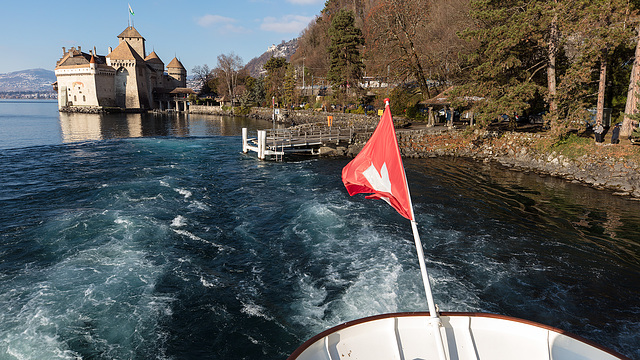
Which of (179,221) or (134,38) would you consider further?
(134,38)

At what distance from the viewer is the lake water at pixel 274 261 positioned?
8.94m

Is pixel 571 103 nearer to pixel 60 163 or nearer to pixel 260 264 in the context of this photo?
pixel 260 264

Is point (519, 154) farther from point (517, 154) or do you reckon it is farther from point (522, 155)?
point (522, 155)

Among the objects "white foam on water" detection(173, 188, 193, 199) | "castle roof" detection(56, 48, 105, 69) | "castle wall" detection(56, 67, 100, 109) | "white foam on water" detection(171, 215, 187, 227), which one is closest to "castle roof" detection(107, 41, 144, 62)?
"castle roof" detection(56, 48, 105, 69)

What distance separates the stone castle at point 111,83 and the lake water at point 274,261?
8034 cm

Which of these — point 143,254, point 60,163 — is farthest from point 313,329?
point 60,163

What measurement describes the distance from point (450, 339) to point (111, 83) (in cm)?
10804

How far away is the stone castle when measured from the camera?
90.2m

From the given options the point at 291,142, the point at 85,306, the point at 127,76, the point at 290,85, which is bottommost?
the point at 85,306

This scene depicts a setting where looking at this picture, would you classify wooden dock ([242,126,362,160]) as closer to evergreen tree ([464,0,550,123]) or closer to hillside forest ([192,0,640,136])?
hillside forest ([192,0,640,136])

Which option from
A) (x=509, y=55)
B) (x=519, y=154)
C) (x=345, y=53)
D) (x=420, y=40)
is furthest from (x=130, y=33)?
(x=519, y=154)

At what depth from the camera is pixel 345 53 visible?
2263 inches

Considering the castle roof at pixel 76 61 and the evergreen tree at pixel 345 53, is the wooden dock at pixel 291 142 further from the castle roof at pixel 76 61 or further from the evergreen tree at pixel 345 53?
the castle roof at pixel 76 61

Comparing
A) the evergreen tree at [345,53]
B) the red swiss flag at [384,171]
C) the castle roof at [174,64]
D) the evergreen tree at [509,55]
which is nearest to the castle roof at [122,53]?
the castle roof at [174,64]
